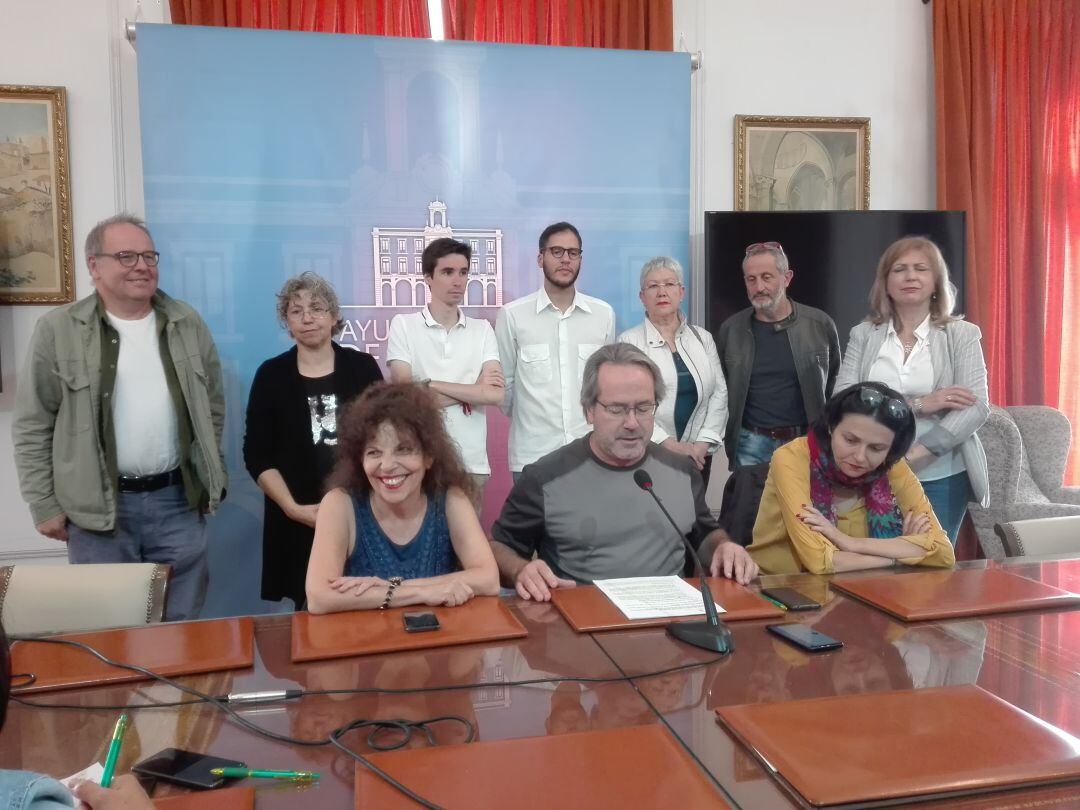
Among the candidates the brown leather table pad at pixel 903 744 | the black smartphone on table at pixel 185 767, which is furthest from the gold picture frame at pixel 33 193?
the brown leather table pad at pixel 903 744

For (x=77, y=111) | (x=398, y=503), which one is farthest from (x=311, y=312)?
(x=77, y=111)

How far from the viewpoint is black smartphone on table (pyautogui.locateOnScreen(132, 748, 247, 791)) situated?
38.8 inches

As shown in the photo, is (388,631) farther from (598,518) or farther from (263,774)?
(598,518)

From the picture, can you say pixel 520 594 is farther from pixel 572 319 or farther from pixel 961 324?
pixel 961 324

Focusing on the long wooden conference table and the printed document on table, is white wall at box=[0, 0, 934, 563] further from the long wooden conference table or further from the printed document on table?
the long wooden conference table

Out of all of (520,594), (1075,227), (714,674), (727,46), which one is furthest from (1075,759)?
(1075,227)

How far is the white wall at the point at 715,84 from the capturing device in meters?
3.29

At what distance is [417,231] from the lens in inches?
135

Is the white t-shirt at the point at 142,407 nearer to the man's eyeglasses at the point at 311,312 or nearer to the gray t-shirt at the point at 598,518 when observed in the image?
the man's eyeglasses at the point at 311,312

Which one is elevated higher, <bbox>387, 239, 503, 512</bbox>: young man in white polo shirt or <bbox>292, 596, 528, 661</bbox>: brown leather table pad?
<bbox>387, 239, 503, 512</bbox>: young man in white polo shirt

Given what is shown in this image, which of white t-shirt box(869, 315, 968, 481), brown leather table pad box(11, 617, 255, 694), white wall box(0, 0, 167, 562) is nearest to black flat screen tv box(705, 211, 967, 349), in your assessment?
white t-shirt box(869, 315, 968, 481)

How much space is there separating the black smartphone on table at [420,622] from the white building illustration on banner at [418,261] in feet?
6.53

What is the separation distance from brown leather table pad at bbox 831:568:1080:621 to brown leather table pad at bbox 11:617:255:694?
1222 millimetres

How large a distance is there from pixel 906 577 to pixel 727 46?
2956mm
